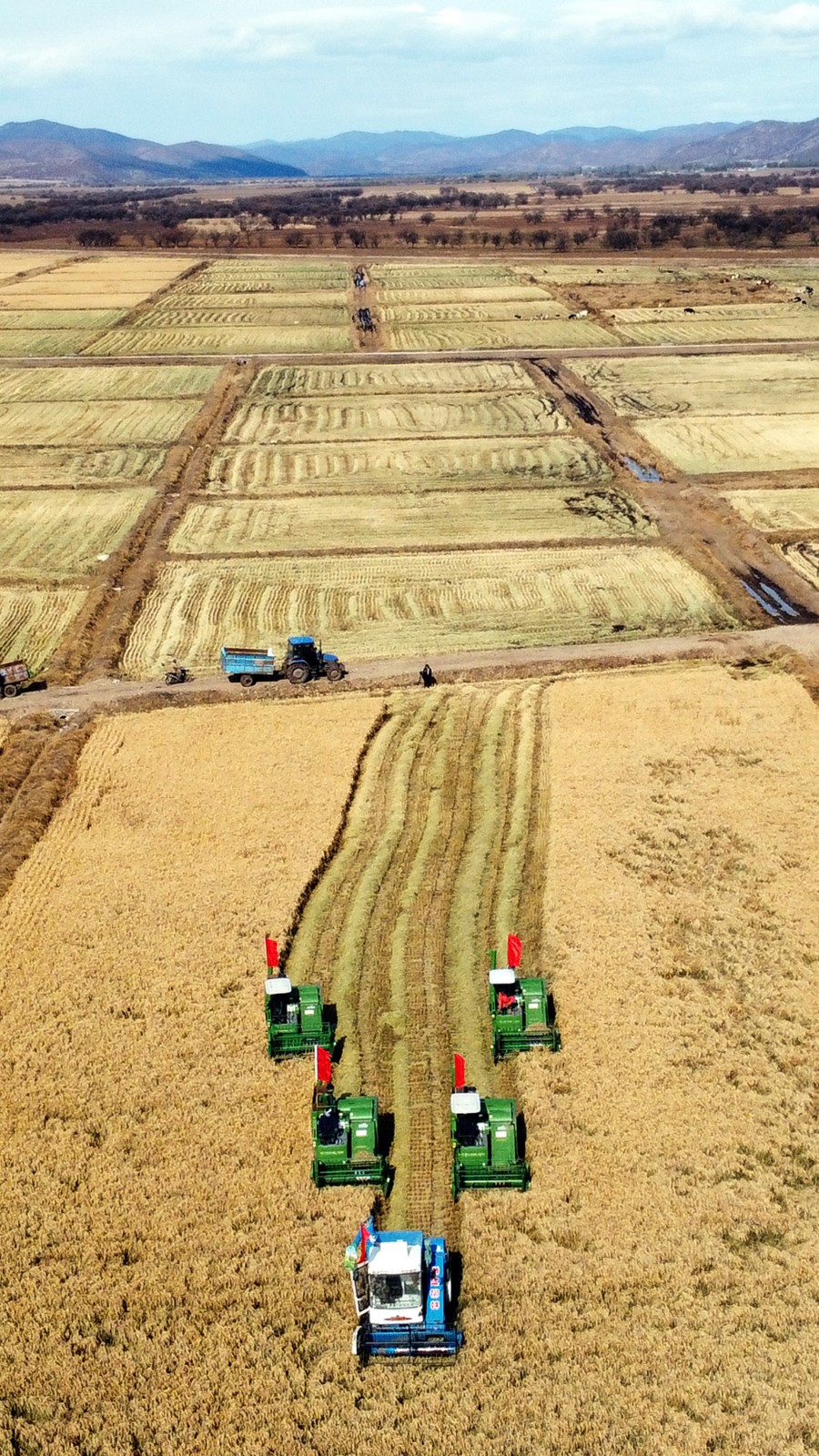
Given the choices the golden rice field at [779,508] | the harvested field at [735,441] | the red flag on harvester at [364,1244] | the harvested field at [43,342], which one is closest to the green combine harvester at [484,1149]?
the red flag on harvester at [364,1244]

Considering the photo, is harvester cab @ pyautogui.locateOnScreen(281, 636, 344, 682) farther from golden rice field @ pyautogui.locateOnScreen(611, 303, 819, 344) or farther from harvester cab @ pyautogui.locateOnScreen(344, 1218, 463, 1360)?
golden rice field @ pyautogui.locateOnScreen(611, 303, 819, 344)

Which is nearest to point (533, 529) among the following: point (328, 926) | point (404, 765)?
point (404, 765)

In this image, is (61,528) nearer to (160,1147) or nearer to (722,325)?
(160,1147)

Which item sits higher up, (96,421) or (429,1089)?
(96,421)

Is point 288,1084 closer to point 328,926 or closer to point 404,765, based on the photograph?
point 328,926

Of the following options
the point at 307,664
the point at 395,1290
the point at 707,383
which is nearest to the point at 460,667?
the point at 307,664

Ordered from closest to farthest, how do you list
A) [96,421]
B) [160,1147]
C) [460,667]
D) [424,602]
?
[160,1147], [460,667], [424,602], [96,421]
